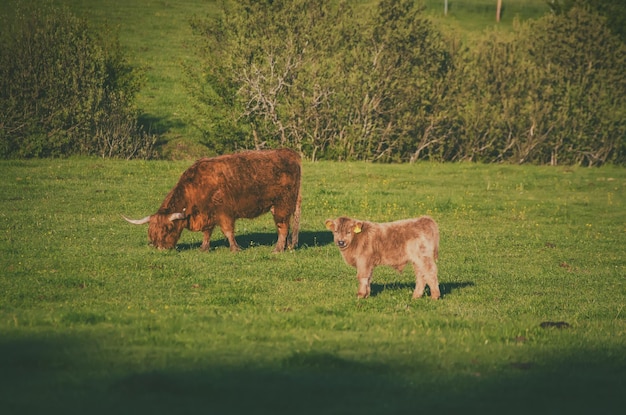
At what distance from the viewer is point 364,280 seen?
530 inches

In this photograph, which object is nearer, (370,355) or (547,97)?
(370,355)

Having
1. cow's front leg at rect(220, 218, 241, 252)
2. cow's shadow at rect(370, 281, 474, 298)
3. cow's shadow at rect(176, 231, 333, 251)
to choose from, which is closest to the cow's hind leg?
cow's shadow at rect(176, 231, 333, 251)

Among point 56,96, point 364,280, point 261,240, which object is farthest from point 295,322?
point 56,96

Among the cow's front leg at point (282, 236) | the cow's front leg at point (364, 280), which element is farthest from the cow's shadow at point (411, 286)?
the cow's front leg at point (282, 236)

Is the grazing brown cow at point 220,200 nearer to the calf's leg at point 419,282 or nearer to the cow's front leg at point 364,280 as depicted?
the cow's front leg at point 364,280

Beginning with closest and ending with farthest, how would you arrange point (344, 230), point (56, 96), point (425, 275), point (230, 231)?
point (344, 230)
point (425, 275)
point (230, 231)
point (56, 96)

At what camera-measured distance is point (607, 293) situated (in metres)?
15.7

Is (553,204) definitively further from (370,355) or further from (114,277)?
(370,355)

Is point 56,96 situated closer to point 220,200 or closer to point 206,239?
point 206,239

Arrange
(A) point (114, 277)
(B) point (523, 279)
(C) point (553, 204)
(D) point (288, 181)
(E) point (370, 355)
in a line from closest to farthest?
(E) point (370, 355), (A) point (114, 277), (B) point (523, 279), (D) point (288, 181), (C) point (553, 204)

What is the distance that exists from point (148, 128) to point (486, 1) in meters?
53.9

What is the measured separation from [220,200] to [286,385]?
10.9 m

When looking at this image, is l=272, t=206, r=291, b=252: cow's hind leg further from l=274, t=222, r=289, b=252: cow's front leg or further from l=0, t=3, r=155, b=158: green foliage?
l=0, t=3, r=155, b=158: green foliage

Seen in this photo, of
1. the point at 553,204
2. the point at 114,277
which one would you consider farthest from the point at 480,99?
the point at 114,277
